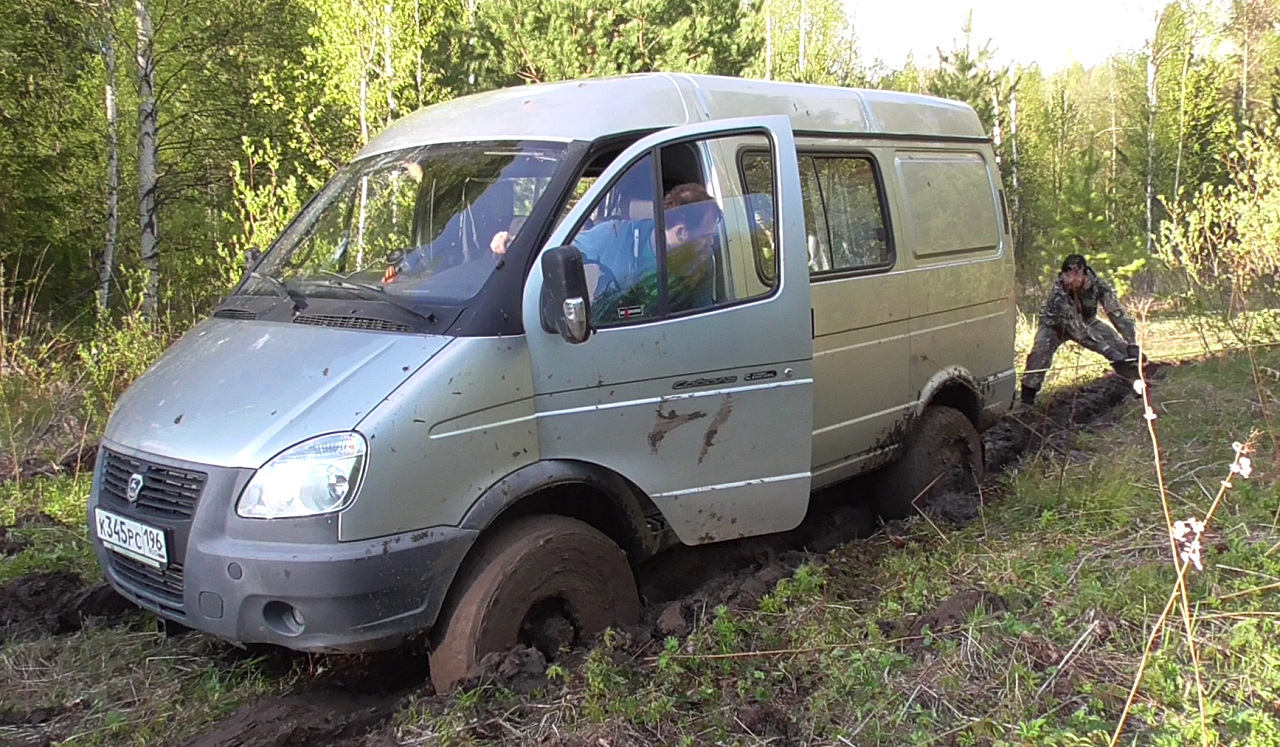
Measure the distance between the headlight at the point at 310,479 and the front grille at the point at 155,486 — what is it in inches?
9.9

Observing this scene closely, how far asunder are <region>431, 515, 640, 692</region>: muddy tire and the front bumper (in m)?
0.12

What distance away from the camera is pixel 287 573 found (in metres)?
2.91

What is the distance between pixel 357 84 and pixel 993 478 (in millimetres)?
10000

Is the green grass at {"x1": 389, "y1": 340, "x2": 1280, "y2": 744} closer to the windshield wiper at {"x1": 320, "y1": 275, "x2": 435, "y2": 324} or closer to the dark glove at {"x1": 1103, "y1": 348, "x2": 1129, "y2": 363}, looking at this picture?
the windshield wiper at {"x1": 320, "y1": 275, "x2": 435, "y2": 324}

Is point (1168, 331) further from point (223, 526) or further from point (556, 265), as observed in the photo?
point (223, 526)

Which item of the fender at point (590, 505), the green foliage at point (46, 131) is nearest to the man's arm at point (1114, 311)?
the fender at point (590, 505)

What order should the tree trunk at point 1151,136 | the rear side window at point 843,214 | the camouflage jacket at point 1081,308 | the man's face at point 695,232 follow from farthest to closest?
the tree trunk at point 1151,136 → the camouflage jacket at point 1081,308 → the rear side window at point 843,214 → the man's face at point 695,232

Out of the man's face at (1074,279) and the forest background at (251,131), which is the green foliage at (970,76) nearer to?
the forest background at (251,131)

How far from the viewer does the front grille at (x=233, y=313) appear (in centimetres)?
377

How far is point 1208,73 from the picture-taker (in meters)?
26.5

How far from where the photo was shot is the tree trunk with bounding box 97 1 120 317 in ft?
42.9

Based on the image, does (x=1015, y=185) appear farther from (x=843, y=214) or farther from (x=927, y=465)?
(x=843, y=214)

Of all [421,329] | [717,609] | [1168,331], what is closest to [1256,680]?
[717,609]

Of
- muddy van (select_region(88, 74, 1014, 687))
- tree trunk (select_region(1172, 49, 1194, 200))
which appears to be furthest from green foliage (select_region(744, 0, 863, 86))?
muddy van (select_region(88, 74, 1014, 687))
